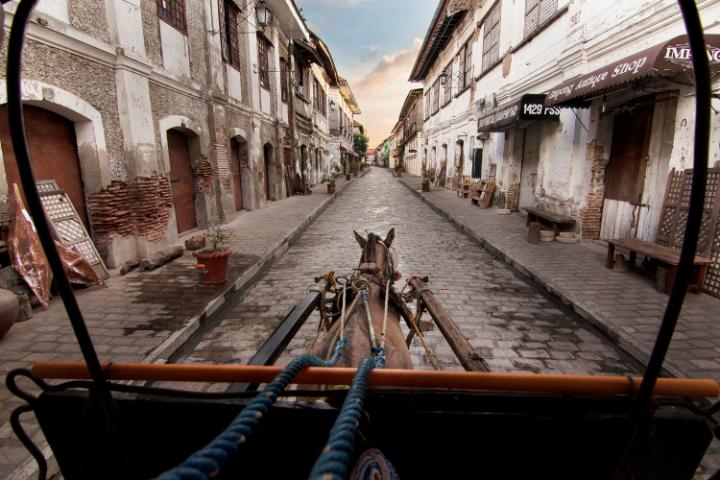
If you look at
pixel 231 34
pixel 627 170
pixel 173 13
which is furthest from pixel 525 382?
pixel 231 34

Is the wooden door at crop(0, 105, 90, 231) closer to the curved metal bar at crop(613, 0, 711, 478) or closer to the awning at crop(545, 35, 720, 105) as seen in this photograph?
the curved metal bar at crop(613, 0, 711, 478)

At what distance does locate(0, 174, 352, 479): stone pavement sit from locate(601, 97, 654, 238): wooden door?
23.6ft

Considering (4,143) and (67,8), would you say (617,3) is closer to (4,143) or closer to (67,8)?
(67,8)

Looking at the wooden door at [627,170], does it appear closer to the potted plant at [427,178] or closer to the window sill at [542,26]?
the window sill at [542,26]

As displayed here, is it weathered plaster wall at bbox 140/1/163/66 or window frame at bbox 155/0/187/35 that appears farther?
window frame at bbox 155/0/187/35

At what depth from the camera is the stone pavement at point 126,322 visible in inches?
115

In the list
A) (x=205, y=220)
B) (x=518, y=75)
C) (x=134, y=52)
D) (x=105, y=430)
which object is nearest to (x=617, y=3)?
(x=518, y=75)

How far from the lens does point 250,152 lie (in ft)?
43.1

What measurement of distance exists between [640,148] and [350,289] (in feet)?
22.9

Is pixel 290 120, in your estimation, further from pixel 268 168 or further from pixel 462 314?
pixel 462 314

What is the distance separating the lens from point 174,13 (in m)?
8.51

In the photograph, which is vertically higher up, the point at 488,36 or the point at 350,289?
the point at 488,36

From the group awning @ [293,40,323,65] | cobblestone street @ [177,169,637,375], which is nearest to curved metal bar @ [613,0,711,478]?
cobblestone street @ [177,169,637,375]

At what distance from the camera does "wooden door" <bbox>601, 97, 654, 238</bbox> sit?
22.7ft
